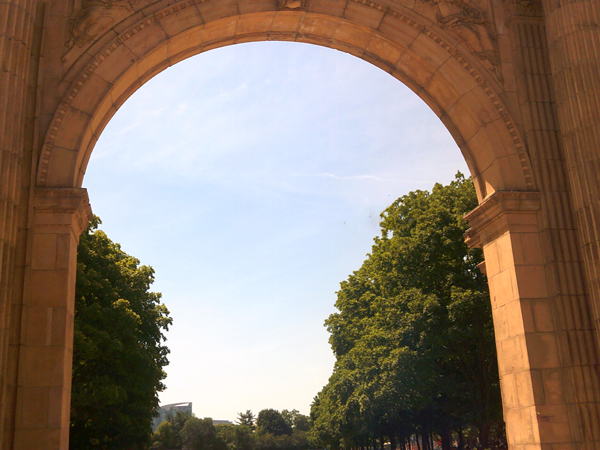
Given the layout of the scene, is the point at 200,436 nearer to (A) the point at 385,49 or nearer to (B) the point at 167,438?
(B) the point at 167,438

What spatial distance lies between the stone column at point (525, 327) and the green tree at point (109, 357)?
20276 mm

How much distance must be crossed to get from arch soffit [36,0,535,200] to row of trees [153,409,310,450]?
7356 cm

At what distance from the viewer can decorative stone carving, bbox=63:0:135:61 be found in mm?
11953

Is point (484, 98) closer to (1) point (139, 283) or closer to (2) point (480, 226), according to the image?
(2) point (480, 226)

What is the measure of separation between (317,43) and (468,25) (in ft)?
11.6

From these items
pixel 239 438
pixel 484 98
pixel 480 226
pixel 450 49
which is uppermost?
pixel 450 49

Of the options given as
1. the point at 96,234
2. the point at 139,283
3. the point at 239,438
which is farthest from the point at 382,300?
the point at 239,438

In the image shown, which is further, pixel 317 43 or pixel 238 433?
pixel 238 433

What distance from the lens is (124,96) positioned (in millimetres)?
12891

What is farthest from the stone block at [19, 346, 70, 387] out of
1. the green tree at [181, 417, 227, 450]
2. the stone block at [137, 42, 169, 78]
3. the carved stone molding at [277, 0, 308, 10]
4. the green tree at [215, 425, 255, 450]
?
the green tree at [215, 425, 255, 450]

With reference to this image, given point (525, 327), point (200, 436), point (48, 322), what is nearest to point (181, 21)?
point (48, 322)

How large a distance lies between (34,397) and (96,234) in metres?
23.9

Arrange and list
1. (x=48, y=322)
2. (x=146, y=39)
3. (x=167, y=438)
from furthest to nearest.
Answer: (x=167, y=438) < (x=146, y=39) < (x=48, y=322)

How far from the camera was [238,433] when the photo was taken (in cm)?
11825
